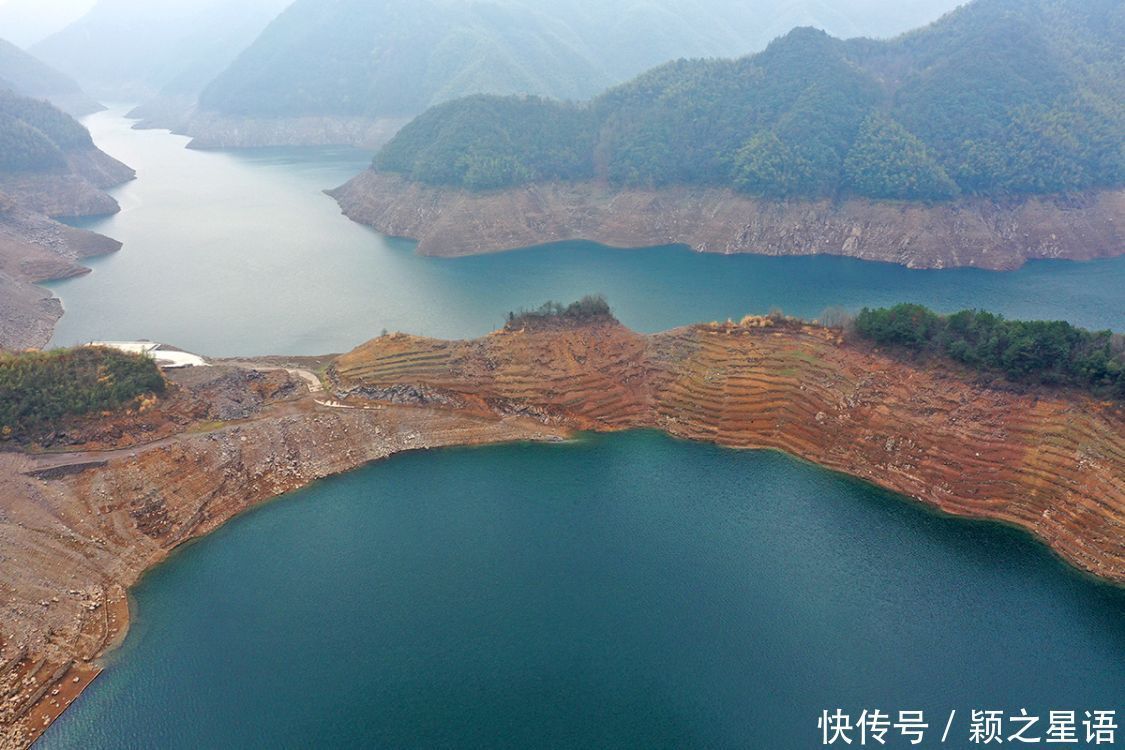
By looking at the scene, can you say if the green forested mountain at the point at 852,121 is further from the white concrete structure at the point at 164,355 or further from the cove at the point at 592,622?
the cove at the point at 592,622

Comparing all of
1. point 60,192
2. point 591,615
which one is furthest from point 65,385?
point 60,192

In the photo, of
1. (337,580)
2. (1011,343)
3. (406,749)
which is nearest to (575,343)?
(337,580)

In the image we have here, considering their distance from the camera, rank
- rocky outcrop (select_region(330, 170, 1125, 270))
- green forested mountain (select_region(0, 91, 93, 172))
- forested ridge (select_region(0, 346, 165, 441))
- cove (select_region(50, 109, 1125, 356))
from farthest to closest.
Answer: green forested mountain (select_region(0, 91, 93, 172)) → rocky outcrop (select_region(330, 170, 1125, 270)) → cove (select_region(50, 109, 1125, 356)) → forested ridge (select_region(0, 346, 165, 441))

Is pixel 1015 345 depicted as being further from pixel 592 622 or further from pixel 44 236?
pixel 44 236

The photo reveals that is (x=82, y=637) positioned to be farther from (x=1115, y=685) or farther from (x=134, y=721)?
(x=1115, y=685)

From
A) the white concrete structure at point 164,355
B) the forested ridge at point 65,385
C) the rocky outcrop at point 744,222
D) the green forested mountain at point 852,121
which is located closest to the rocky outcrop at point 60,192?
the rocky outcrop at point 744,222

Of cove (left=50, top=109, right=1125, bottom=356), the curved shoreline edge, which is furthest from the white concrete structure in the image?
cove (left=50, top=109, right=1125, bottom=356)

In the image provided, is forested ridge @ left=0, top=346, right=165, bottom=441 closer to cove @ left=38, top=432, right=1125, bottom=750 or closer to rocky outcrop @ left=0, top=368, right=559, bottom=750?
rocky outcrop @ left=0, top=368, right=559, bottom=750

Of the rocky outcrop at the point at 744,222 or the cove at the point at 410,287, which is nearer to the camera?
the cove at the point at 410,287
